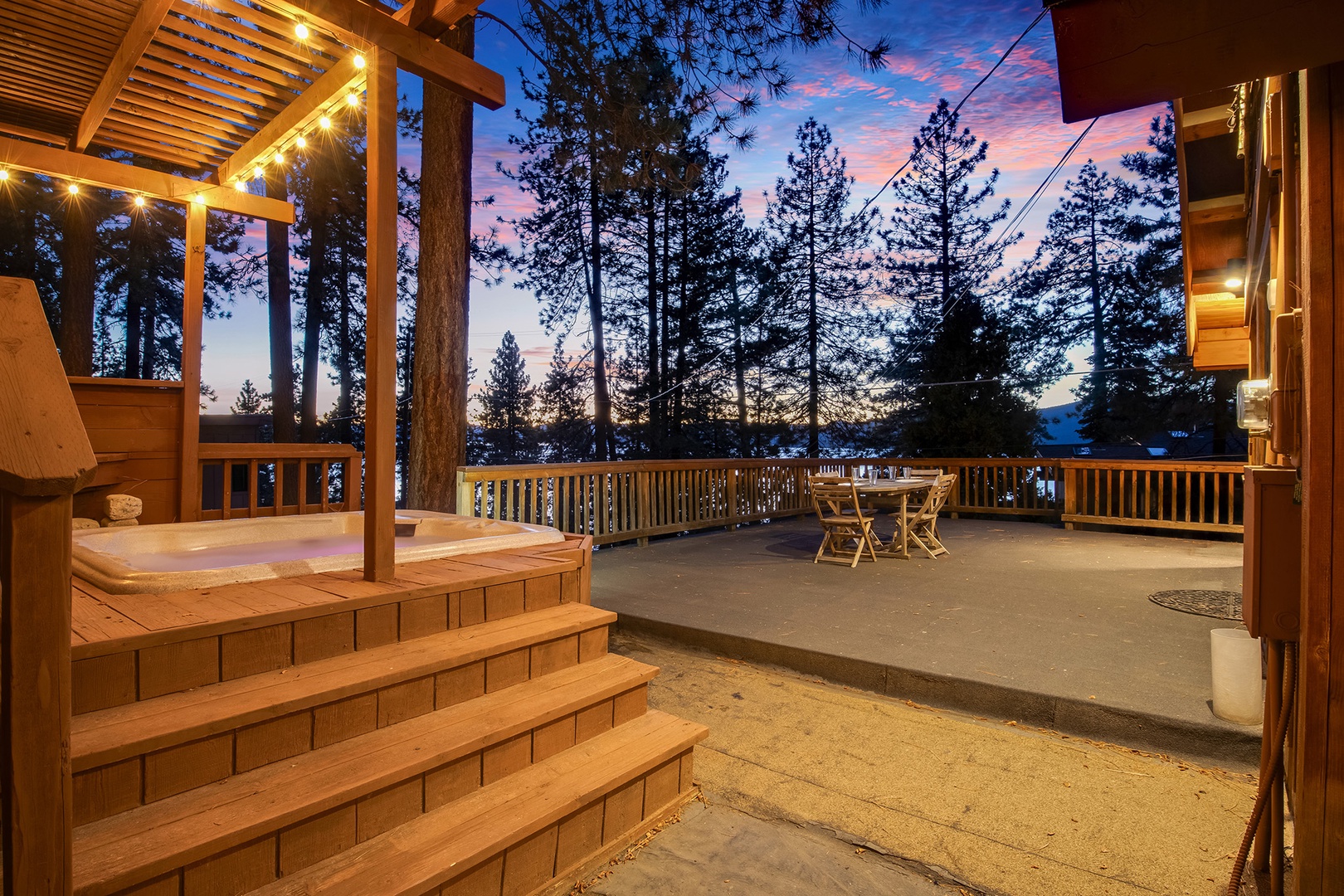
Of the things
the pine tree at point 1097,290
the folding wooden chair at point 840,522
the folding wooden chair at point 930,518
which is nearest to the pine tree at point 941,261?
the pine tree at point 1097,290

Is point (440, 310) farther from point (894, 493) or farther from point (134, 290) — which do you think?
point (134, 290)

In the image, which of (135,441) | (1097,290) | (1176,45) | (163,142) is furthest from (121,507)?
(1097,290)

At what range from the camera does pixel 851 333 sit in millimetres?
16797

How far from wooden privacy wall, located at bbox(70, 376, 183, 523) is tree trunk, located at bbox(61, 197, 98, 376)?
5152mm

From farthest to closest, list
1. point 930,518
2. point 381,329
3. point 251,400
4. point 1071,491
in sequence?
1. point 251,400
2. point 1071,491
3. point 930,518
4. point 381,329

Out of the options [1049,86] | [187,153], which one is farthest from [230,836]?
[1049,86]

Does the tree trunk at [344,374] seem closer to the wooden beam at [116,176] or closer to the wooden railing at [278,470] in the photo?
the wooden beam at [116,176]

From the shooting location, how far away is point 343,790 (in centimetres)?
153

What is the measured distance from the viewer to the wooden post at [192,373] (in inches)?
151

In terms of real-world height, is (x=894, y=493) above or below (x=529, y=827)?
above

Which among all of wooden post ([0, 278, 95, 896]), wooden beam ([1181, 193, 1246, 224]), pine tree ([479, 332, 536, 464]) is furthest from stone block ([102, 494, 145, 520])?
pine tree ([479, 332, 536, 464])

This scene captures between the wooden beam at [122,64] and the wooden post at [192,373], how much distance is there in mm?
576

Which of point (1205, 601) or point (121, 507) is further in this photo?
point (1205, 601)

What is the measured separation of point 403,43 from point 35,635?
7.81ft
